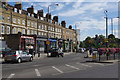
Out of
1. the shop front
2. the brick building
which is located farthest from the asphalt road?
the shop front

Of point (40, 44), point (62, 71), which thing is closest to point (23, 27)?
point (40, 44)

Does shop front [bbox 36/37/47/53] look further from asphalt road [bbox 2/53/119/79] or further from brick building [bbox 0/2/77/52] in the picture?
asphalt road [bbox 2/53/119/79]

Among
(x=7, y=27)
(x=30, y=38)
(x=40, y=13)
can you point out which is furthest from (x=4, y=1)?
(x=40, y=13)

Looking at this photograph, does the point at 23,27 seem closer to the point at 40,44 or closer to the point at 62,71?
the point at 40,44

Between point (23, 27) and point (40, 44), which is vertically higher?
point (23, 27)

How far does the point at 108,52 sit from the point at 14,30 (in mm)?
27452

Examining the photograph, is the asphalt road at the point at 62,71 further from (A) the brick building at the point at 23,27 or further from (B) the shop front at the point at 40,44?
(B) the shop front at the point at 40,44

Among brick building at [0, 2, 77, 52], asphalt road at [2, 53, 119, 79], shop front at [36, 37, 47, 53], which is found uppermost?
brick building at [0, 2, 77, 52]

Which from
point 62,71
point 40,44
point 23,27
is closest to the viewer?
point 62,71

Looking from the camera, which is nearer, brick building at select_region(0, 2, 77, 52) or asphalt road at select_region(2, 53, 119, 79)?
asphalt road at select_region(2, 53, 119, 79)

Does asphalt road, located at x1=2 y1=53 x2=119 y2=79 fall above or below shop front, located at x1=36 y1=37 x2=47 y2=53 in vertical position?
below

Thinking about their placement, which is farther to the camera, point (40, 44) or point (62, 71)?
point (40, 44)

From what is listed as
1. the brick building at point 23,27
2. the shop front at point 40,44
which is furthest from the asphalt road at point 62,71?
the shop front at point 40,44

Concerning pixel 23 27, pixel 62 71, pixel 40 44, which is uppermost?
pixel 23 27
